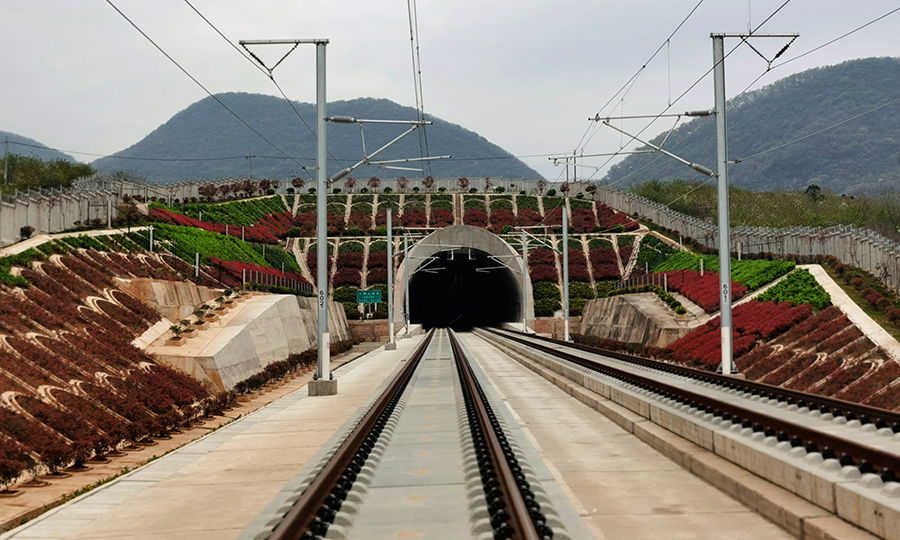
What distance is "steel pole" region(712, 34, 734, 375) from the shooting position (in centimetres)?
2180

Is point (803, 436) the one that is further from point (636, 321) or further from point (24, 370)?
point (636, 321)

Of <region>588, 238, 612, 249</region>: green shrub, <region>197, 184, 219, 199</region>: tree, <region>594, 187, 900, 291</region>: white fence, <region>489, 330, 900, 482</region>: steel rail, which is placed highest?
<region>197, 184, 219, 199</region>: tree

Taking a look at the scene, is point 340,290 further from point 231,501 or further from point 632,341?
point 231,501

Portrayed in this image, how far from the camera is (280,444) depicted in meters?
13.4

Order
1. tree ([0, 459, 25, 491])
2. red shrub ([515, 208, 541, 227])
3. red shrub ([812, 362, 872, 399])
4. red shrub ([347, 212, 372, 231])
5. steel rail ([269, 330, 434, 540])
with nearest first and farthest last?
steel rail ([269, 330, 434, 540])
tree ([0, 459, 25, 491])
red shrub ([812, 362, 872, 399])
red shrub ([347, 212, 372, 231])
red shrub ([515, 208, 541, 227])

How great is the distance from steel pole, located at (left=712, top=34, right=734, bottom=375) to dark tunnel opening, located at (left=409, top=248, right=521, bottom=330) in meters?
58.5

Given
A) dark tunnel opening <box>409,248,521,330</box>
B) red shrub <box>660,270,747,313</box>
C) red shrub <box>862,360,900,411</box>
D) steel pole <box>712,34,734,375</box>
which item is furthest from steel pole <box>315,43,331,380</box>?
dark tunnel opening <box>409,248,521,330</box>

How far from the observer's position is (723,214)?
2216 cm

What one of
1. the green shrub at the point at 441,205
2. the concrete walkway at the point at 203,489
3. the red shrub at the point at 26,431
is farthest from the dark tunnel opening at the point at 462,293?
the concrete walkway at the point at 203,489

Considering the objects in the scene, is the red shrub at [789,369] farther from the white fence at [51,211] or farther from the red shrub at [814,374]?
the white fence at [51,211]

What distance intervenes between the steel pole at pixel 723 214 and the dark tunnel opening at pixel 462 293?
58.5 meters

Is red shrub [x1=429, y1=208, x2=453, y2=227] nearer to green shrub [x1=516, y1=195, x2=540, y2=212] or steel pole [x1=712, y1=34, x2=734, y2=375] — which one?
green shrub [x1=516, y1=195, x2=540, y2=212]

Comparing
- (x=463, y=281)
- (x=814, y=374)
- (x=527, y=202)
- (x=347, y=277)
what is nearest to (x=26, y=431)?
(x=814, y=374)

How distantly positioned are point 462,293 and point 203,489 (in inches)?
4280
